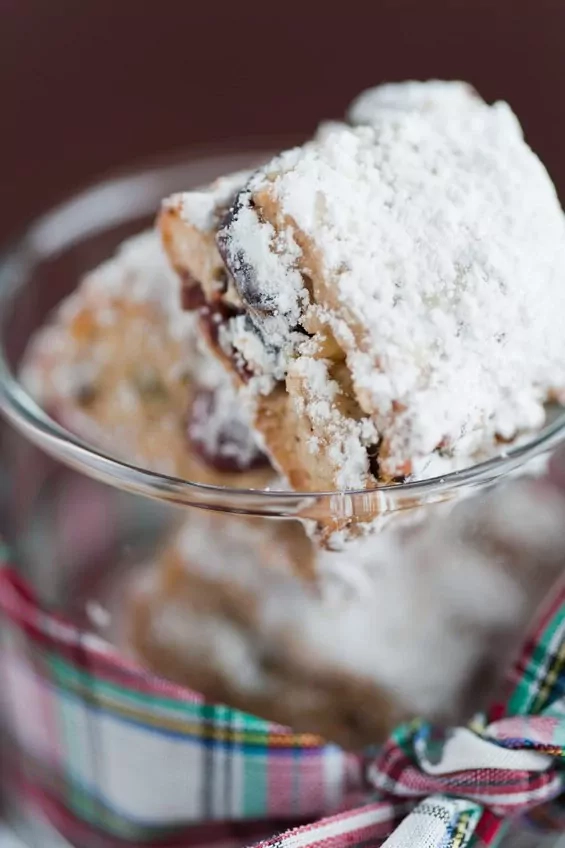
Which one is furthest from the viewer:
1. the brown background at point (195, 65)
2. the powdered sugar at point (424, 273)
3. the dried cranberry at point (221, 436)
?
the brown background at point (195, 65)

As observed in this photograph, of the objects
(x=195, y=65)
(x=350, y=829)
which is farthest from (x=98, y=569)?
(x=195, y=65)

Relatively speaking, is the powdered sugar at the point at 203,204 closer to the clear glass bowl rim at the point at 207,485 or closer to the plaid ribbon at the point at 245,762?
the clear glass bowl rim at the point at 207,485

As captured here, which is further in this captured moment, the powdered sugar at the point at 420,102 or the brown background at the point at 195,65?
the brown background at the point at 195,65

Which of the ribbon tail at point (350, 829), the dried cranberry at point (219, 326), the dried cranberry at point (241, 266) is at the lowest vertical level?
the ribbon tail at point (350, 829)

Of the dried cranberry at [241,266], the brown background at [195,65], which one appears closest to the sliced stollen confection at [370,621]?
the dried cranberry at [241,266]

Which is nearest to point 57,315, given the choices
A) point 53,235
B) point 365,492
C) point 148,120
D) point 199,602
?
point 53,235

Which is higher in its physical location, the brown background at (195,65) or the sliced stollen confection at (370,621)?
the brown background at (195,65)

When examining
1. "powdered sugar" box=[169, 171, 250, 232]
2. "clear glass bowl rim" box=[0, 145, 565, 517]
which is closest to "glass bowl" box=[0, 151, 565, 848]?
"clear glass bowl rim" box=[0, 145, 565, 517]

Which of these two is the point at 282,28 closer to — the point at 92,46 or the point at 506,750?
the point at 92,46
